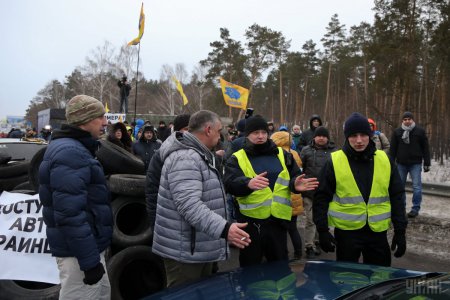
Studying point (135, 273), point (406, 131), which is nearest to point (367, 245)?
point (135, 273)

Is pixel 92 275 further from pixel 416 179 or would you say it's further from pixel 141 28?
pixel 141 28

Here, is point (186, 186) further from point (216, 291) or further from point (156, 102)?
point (156, 102)

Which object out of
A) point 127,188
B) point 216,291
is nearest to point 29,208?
point 127,188

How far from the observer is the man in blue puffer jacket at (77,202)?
2.31 meters

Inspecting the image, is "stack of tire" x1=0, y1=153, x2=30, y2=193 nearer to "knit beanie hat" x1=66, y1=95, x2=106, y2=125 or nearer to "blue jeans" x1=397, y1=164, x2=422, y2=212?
"knit beanie hat" x1=66, y1=95, x2=106, y2=125

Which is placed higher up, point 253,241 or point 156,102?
point 156,102

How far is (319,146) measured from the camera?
548 cm

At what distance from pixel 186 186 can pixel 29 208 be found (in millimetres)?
2207

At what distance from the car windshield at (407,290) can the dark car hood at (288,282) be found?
0.26 ft

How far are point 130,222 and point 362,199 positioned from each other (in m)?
2.72

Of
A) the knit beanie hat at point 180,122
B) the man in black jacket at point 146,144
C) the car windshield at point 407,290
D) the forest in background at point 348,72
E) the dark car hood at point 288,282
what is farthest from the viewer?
the forest in background at point 348,72

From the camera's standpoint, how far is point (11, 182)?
16.9 ft

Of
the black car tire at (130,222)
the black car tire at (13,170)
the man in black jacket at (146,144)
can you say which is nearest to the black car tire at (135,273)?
the black car tire at (130,222)

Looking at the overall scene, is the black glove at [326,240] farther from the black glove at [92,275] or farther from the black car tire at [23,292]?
the black car tire at [23,292]
